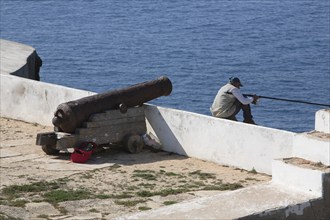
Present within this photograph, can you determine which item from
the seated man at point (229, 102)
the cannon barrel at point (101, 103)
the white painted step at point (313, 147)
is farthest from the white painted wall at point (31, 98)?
the white painted step at point (313, 147)

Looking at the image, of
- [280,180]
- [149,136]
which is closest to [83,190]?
[149,136]

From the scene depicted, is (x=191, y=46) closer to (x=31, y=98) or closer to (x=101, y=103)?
(x=31, y=98)

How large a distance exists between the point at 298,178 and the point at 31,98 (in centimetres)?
Result: 918

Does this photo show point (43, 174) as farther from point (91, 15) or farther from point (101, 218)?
point (91, 15)

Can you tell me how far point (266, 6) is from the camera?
197 feet

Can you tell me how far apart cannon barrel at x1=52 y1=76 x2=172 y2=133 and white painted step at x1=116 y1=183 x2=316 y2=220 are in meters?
6.65

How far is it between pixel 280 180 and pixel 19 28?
47816mm

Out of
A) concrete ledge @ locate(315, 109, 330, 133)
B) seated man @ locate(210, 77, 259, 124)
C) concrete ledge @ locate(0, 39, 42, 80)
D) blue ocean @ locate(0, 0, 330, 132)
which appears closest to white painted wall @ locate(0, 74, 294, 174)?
seated man @ locate(210, 77, 259, 124)

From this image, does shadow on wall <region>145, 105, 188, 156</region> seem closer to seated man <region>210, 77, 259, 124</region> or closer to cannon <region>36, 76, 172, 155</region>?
cannon <region>36, 76, 172, 155</region>

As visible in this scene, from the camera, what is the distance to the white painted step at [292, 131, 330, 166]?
7449 mm

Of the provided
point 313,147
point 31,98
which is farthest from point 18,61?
point 313,147

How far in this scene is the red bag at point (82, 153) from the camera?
13695 mm

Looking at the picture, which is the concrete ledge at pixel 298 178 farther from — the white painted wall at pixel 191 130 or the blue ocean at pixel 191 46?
the blue ocean at pixel 191 46

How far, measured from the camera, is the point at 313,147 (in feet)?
24.7
